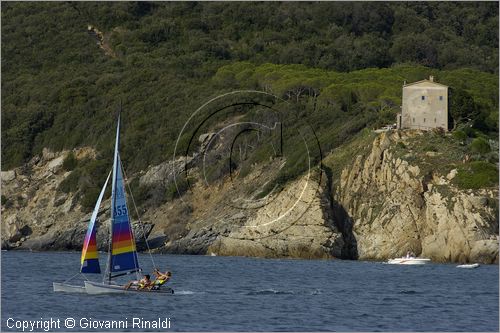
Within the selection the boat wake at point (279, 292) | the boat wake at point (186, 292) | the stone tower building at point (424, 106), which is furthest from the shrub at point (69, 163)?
the boat wake at point (186, 292)

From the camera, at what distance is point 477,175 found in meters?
85.3

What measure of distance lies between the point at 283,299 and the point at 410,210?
31.1m

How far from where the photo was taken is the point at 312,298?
182ft

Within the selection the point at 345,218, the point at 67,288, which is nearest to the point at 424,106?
the point at 345,218

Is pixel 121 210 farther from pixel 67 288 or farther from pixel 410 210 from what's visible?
pixel 410 210

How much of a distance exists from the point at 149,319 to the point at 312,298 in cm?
1111

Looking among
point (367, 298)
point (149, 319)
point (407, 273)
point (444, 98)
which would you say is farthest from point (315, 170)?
point (149, 319)

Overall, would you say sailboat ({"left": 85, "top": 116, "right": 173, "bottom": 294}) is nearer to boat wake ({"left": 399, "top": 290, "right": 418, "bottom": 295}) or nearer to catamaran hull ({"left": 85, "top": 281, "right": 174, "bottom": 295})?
catamaran hull ({"left": 85, "top": 281, "right": 174, "bottom": 295})

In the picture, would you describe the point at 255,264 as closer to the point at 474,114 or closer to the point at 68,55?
the point at 474,114

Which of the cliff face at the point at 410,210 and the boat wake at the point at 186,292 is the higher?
the cliff face at the point at 410,210

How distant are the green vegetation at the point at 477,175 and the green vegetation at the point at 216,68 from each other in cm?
834

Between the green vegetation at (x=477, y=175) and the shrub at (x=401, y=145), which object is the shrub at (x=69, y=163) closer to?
the shrub at (x=401, y=145)

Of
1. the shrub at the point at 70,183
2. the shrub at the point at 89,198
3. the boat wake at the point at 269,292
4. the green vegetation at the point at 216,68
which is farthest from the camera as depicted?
the green vegetation at the point at 216,68

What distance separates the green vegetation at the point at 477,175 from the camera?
8450 cm
